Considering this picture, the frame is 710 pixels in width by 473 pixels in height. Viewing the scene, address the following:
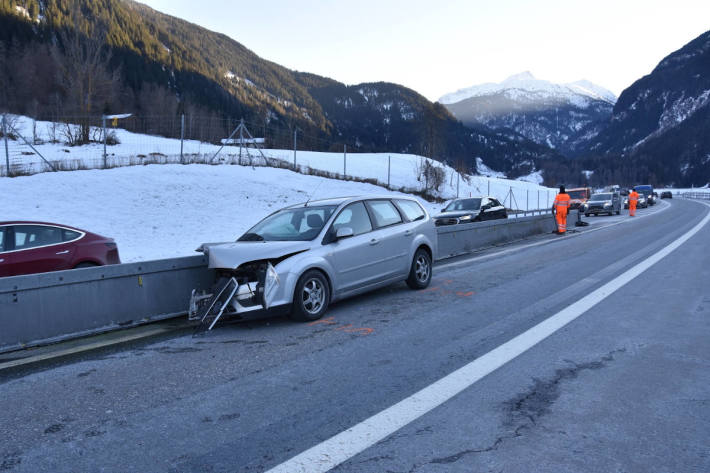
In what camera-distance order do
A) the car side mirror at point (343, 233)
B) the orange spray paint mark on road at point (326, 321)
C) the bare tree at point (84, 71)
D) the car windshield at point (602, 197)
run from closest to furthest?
the orange spray paint mark on road at point (326, 321) < the car side mirror at point (343, 233) < the car windshield at point (602, 197) < the bare tree at point (84, 71)

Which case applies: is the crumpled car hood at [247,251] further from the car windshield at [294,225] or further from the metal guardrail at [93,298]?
the metal guardrail at [93,298]

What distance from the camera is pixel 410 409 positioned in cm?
342

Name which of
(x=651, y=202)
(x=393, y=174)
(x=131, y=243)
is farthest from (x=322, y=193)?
(x=651, y=202)

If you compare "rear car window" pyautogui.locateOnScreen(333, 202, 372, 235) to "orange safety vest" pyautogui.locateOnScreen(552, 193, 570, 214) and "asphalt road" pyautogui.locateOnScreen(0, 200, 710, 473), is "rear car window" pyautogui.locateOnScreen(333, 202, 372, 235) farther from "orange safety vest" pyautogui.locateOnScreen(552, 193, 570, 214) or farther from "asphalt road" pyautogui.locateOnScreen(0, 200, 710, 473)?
"orange safety vest" pyautogui.locateOnScreen(552, 193, 570, 214)

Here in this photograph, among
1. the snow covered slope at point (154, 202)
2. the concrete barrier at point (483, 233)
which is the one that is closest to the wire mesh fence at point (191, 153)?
the snow covered slope at point (154, 202)

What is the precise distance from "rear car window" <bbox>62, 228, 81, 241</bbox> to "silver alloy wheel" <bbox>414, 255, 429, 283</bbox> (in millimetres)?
5868

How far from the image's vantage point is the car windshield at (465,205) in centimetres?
1845

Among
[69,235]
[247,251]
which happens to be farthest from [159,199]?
[247,251]

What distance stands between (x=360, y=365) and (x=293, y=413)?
3.68 ft

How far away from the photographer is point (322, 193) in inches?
1118

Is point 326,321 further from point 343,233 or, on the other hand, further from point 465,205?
point 465,205

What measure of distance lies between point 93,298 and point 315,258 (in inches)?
105

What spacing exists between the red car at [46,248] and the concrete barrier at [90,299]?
2.55 metres

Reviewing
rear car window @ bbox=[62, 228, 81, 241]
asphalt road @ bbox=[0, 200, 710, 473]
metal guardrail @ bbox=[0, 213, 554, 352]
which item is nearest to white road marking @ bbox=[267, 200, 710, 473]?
asphalt road @ bbox=[0, 200, 710, 473]
